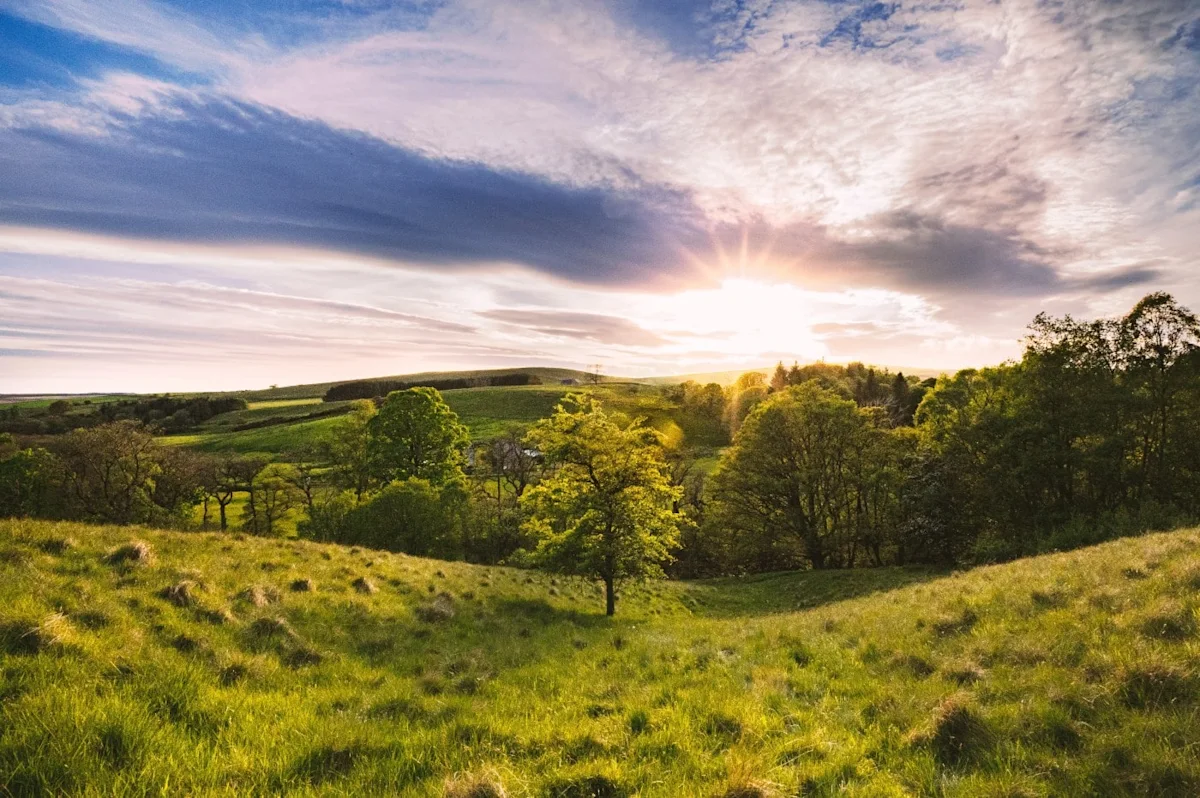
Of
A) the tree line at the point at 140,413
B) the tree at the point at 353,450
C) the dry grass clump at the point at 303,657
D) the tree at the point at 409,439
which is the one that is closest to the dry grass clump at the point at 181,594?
the dry grass clump at the point at 303,657

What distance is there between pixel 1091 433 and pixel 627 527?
3320 centimetres

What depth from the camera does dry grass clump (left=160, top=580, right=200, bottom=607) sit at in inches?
378

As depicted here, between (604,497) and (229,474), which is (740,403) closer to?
(229,474)

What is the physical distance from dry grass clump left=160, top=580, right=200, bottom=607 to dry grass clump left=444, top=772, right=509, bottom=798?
7577 millimetres

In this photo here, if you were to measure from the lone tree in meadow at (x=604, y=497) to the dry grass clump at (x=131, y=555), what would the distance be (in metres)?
14.0

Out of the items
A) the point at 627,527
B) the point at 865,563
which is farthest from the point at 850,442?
the point at 627,527

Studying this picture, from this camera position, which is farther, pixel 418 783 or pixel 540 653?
pixel 540 653

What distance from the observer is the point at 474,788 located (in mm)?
4977

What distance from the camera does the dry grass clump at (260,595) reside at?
1084 cm

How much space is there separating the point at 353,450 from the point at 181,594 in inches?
1747

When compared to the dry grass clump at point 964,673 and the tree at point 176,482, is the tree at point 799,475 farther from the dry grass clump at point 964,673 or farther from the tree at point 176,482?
the tree at point 176,482

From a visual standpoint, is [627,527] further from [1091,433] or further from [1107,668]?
[1091,433]

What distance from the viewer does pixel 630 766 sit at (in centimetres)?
603

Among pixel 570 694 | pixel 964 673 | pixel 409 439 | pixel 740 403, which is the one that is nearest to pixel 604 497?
pixel 570 694
